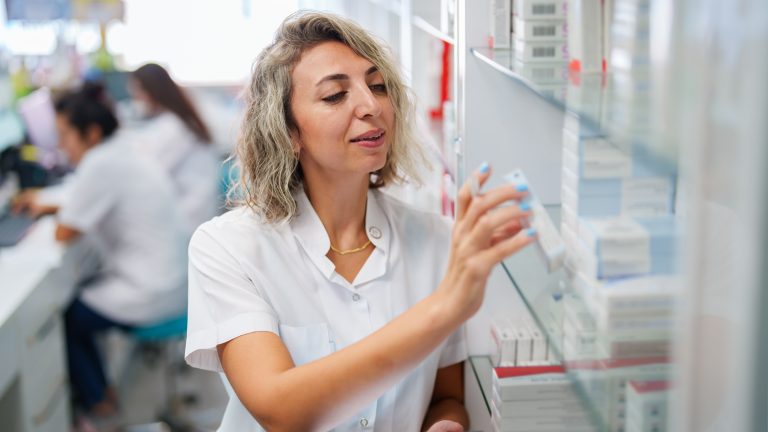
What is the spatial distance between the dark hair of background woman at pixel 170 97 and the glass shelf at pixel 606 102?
3.12 metres

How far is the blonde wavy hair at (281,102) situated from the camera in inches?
63.7

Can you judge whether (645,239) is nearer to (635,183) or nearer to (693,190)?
(635,183)

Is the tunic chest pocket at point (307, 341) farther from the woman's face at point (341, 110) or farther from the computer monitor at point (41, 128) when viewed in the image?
the computer monitor at point (41, 128)

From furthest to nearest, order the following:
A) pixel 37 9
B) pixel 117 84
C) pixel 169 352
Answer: pixel 117 84 → pixel 37 9 → pixel 169 352

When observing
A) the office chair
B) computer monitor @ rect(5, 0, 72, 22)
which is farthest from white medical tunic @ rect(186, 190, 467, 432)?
computer monitor @ rect(5, 0, 72, 22)

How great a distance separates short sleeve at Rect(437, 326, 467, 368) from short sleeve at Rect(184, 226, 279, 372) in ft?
1.28

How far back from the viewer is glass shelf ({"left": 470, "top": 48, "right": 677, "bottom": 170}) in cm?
72

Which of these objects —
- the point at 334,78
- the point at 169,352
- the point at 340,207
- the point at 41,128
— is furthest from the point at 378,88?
the point at 41,128

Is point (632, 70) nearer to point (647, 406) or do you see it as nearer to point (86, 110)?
point (647, 406)

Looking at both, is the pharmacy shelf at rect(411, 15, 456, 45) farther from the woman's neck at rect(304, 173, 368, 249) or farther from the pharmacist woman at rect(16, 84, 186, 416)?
the pharmacist woman at rect(16, 84, 186, 416)

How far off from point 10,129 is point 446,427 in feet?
12.1

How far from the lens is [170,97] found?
4266 mm

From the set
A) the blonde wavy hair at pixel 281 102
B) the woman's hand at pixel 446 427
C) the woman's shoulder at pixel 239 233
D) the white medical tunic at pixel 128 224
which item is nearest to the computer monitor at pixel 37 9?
the white medical tunic at pixel 128 224

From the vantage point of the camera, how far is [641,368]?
2.66 ft
